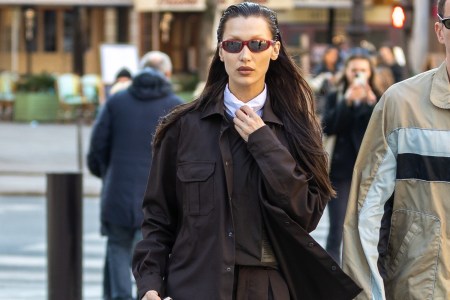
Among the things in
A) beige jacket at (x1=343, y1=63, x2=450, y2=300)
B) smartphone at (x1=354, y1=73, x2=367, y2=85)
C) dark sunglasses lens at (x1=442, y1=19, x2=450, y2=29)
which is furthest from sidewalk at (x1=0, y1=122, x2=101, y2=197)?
dark sunglasses lens at (x1=442, y1=19, x2=450, y2=29)

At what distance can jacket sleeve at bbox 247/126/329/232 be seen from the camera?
393 cm

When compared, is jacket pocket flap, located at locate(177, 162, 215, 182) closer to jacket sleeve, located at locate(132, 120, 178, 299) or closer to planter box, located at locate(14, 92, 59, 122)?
jacket sleeve, located at locate(132, 120, 178, 299)

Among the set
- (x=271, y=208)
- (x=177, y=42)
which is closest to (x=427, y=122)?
(x=271, y=208)

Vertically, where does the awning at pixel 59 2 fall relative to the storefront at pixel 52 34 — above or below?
above

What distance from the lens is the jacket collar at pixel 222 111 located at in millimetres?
4117

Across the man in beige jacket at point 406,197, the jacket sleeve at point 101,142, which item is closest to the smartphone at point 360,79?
the jacket sleeve at point 101,142

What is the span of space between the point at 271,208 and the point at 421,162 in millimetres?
519

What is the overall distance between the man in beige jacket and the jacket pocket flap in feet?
1.66

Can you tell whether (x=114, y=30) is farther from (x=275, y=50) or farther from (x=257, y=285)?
(x=257, y=285)

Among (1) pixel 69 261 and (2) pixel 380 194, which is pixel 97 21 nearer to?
(1) pixel 69 261

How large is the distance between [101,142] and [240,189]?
454 centimetres

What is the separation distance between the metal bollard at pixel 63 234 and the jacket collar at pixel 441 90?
415 centimetres

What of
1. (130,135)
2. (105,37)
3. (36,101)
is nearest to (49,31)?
(105,37)

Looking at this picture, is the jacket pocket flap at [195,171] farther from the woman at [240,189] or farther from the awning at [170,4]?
the awning at [170,4]
